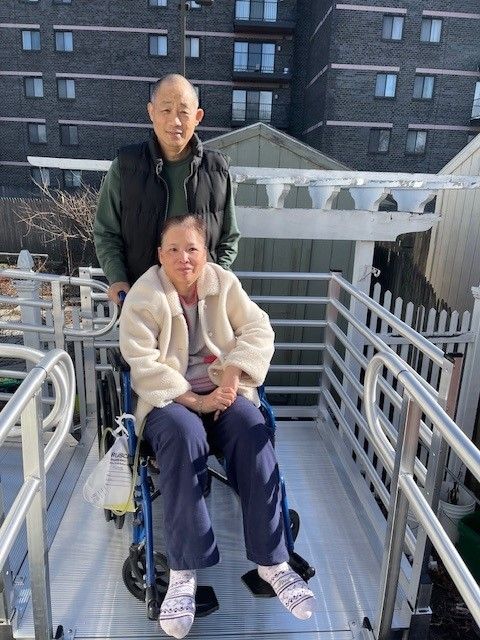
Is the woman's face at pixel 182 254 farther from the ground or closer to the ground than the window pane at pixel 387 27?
closer to the ground

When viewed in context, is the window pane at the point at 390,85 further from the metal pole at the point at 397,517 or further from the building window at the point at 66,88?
the metal pole at the point at 397,517

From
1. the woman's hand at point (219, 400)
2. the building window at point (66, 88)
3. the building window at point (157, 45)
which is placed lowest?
the woman's hand at point (219, 400)

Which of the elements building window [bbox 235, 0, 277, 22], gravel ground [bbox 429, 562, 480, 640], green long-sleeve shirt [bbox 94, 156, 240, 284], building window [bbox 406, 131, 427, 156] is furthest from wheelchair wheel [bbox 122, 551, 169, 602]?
building window [bbox 235, 0, 277, 22]

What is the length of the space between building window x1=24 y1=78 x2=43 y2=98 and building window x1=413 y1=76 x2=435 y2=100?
14.1m

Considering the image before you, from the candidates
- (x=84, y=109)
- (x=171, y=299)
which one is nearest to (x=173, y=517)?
(x=171, y=299)

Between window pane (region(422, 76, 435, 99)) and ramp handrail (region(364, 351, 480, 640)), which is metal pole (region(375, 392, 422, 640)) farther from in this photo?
window pane (region(422, 76, 435, 99))

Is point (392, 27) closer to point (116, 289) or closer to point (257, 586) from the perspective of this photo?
point (116, 289)

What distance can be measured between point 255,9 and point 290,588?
21.2 metres

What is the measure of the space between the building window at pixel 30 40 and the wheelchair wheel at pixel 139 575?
71.4ft

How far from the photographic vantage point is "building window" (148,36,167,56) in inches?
734

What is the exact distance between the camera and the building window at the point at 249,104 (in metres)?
19.6

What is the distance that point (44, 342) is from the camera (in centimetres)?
409

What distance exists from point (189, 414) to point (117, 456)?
30cm

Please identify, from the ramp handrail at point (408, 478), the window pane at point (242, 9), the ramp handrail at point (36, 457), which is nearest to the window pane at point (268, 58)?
the window pane at point (242, 9)
